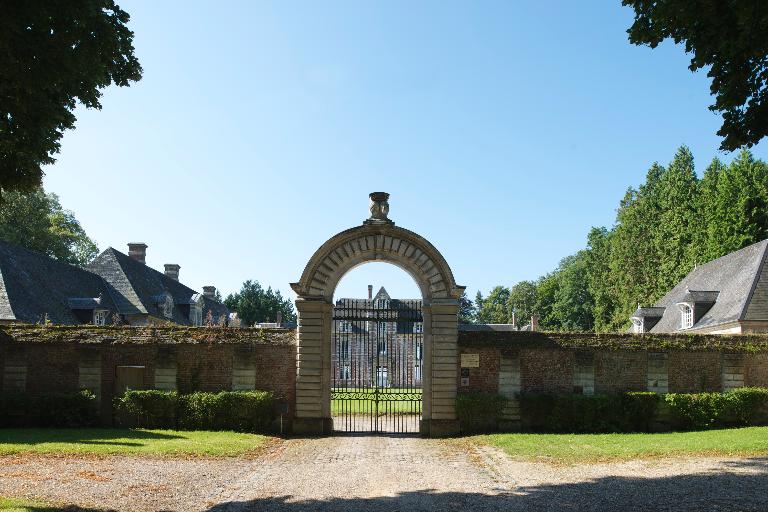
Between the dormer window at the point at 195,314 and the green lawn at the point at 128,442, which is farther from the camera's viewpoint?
the dormer window at the point at 195,314

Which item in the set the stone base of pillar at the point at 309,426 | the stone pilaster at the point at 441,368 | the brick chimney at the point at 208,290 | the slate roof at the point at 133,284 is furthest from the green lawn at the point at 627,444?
the brick chimney at the point at 208,290

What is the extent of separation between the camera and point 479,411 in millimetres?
18438

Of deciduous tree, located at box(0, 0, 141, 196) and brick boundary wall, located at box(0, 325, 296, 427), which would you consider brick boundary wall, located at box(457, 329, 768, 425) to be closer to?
brick boundary wall, located at box(0, 325, 296, 427)

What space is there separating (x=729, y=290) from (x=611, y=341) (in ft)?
52.8

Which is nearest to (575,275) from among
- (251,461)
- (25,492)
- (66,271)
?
(66,271)

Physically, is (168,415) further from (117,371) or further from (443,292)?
(443,292)

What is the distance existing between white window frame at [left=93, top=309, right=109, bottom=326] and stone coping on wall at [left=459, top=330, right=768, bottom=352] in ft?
71.0

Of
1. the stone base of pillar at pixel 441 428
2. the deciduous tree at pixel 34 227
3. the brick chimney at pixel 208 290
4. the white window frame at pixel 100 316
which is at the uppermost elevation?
the deciduous tree at pixel 34 227

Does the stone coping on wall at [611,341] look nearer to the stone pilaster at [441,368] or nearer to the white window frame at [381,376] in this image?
the stone pilaster at [441,368]

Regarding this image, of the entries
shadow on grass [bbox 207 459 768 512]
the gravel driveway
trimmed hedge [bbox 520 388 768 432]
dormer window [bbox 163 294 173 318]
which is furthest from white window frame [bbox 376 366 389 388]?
dormer window [bbox 163 294 173 318]

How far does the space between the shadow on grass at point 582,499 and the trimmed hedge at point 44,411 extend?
10.7 meters

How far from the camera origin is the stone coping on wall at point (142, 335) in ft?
61.9

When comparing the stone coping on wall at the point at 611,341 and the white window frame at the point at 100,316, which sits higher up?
the white window frame at the point at 100,316

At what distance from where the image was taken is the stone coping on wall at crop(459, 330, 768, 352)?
18984 mm
